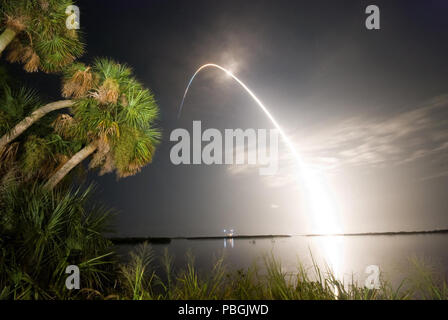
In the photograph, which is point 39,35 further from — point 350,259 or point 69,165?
point 350,259

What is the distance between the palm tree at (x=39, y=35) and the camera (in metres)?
10.5

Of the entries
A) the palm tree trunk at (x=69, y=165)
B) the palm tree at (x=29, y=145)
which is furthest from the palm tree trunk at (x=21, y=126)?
the palm tree trunk at (x=69, y=165)

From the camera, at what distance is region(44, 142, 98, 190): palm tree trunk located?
10922mm

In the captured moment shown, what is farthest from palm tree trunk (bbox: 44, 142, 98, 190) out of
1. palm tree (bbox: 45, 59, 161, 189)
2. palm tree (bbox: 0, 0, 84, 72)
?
palm tree (bbox: 0, 0, 84, 72)

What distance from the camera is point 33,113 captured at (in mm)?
10859

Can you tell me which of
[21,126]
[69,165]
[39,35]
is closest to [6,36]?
[39,35]

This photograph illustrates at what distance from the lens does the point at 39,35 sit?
1133 cm

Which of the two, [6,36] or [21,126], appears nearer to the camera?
[6,36]

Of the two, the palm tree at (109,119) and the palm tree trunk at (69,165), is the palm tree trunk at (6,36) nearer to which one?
the palm tree at (109,119)

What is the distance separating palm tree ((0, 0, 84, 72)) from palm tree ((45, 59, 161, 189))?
782 mm

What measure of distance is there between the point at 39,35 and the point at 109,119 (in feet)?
12.6

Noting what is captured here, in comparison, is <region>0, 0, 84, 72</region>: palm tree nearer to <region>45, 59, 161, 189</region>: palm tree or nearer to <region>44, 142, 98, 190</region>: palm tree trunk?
<region>45, 59, 161, 189</region>: palm tree
